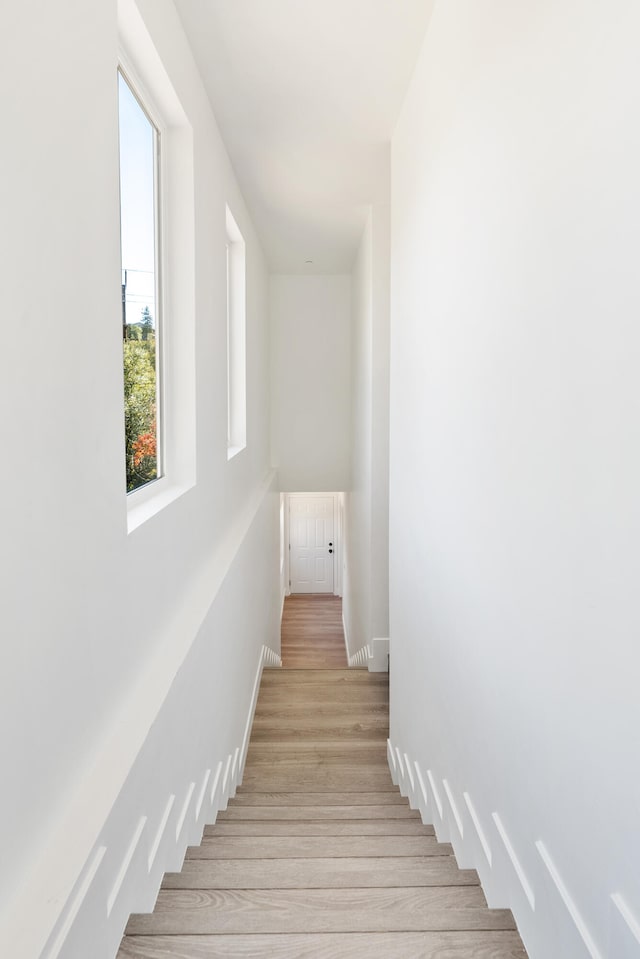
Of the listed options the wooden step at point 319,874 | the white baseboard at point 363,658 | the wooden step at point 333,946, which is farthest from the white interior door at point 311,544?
the wooden step at point 333,946

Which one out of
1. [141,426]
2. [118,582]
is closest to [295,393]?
[141,426]

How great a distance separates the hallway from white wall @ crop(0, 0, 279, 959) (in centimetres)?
16

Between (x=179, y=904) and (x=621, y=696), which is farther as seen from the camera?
(x=179, y=904)

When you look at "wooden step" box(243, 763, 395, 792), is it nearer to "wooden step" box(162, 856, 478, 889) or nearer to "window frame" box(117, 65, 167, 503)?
"wooden step" box(162, 856, 478, 889)

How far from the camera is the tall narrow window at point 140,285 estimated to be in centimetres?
213

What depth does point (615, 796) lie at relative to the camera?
1.09 metres

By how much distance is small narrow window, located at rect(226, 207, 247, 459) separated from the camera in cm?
479

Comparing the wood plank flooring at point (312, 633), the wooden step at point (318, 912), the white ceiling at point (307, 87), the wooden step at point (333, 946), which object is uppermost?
the white ceiling at point (307, 87)

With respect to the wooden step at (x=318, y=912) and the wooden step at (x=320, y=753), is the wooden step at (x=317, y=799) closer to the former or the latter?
the wooden step at (x=320, y=753)

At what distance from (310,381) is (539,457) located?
240 inches

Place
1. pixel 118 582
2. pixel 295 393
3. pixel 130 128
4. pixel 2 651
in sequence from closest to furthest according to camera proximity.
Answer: pixel 2 651 → pixel 118 582 → pixel 130 128 → pixel 295 393

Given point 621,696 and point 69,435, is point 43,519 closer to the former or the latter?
point 69,435

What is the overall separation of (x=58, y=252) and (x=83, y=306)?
15 cm

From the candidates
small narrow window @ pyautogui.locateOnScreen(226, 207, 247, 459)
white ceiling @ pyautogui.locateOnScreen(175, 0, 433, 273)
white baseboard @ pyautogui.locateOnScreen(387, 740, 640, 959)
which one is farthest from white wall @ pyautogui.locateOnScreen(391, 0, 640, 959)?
small narrow window @ pyautogui.locateOnScreen(226, 207, 247, 459)
